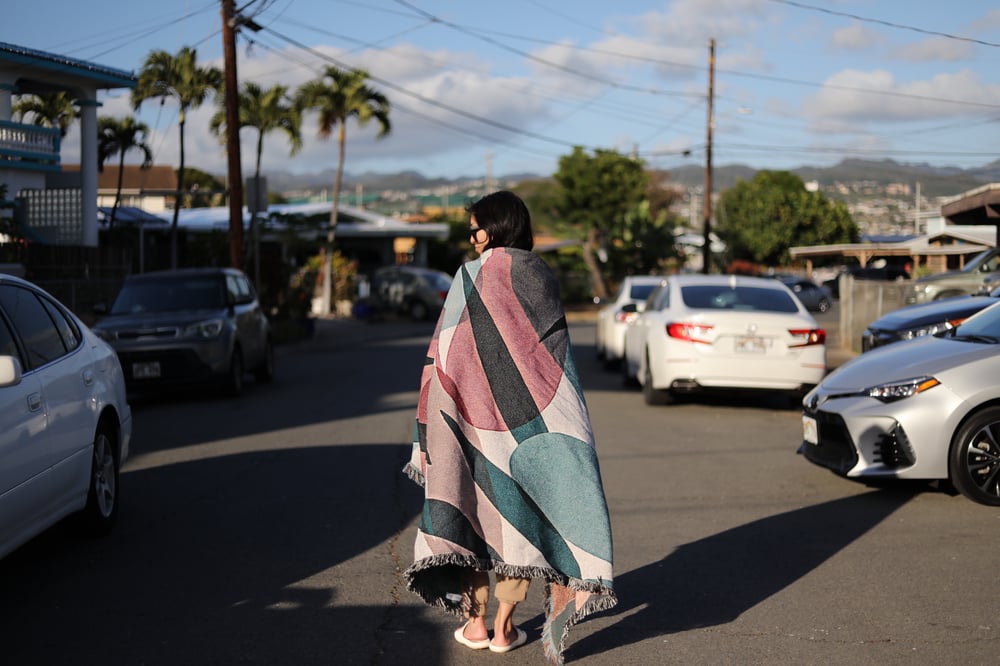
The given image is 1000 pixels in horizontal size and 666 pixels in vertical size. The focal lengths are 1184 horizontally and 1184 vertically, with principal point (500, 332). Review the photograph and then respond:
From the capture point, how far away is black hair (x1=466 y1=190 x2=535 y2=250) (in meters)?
4.62

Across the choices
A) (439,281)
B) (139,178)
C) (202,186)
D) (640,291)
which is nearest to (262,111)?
(439,281)

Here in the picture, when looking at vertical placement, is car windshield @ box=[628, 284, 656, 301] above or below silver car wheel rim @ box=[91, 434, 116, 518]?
above

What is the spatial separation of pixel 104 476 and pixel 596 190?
4646cm

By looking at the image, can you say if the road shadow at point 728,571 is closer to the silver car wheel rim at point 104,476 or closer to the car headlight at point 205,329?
the silver car wheel rim at point 104,476

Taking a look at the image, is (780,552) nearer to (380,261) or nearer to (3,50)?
(3,50)

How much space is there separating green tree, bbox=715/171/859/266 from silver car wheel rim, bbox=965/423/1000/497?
63258 millimetres

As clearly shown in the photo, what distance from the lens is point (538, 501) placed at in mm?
4469

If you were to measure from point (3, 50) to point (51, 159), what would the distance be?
311 cm

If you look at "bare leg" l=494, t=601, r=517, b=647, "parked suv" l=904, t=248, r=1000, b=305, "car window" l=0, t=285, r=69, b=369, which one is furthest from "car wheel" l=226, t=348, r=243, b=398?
"parked suv" l=904, t=248, r=1000, b=305

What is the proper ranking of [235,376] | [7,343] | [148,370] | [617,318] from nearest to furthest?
[7,343], [148,370], [235,376], [617,318]

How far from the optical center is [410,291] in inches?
1459

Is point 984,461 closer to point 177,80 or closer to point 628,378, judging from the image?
point 628,378

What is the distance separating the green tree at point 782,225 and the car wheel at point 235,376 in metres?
57.5

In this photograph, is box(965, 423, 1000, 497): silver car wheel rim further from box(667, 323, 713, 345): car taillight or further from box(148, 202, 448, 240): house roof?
box(148, 202, 448, 240): house roof
